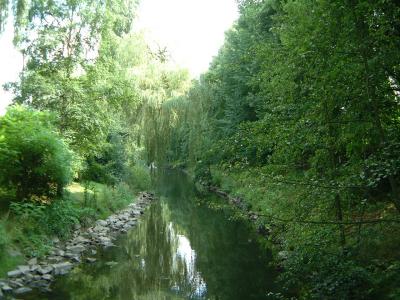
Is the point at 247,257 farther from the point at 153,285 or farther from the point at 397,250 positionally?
the point at 397,250

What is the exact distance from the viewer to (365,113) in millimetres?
4875

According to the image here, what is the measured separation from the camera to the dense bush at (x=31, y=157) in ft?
32.0

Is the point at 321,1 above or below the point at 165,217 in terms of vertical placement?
above

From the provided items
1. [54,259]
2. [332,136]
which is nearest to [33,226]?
[54,259]

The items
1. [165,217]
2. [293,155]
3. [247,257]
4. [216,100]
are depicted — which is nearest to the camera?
[293,155]

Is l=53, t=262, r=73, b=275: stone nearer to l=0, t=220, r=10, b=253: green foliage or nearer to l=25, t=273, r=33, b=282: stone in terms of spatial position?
l=25, t=273, r=33, b=282: stone

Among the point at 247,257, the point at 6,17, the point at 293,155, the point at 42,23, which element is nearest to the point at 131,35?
the point at 42,23

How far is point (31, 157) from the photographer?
10062mm

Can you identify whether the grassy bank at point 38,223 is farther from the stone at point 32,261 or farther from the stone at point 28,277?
the stone at point 28,277

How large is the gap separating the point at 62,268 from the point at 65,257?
81 centimetres

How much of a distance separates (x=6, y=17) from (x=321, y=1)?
35.9ft

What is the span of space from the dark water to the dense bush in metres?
2.46

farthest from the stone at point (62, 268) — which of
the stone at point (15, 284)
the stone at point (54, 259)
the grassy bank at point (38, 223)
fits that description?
the stone at point (15, 284)

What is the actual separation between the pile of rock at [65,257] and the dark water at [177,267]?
0.97 feet
